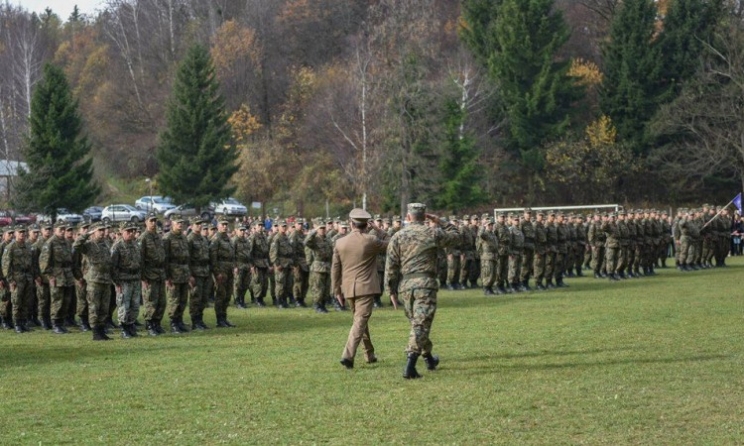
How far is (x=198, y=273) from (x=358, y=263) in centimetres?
641

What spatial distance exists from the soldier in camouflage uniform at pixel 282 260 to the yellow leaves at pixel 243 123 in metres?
48.2

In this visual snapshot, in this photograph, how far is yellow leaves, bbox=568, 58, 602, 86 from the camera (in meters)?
68.1

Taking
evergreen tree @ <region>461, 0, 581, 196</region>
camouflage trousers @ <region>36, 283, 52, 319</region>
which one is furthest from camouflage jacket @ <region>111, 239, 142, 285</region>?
evergreen tree @ <region>461, 0, 581, 196</region>

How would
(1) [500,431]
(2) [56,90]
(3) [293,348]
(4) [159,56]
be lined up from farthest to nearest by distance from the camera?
(4) [159,56] → (2) [56,90] → (3) [293,348] → (1) [500,431]

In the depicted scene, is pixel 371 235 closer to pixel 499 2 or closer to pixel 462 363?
pixel 462 363

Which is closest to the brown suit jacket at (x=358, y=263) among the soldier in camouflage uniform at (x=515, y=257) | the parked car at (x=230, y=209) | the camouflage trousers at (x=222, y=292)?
the camouflage trousers at (x=222, y=292)

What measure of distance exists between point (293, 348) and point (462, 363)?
3.11m

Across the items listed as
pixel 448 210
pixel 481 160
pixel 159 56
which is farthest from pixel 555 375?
pixel 159 56

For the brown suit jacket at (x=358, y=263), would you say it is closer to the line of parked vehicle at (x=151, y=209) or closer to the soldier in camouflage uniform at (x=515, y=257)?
the soldier in camouflage uniform at (x=515, y=257)

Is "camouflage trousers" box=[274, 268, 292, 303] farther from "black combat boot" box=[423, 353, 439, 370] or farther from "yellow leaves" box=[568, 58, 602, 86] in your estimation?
"yellow leaves" box=[568, 58, 602, 86]

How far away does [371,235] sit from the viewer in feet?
45.1

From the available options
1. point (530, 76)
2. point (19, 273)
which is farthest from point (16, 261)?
point (530, 76)

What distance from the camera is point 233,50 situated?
75.9 m

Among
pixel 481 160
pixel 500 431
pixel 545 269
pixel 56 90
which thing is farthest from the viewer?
pixel 481 160
